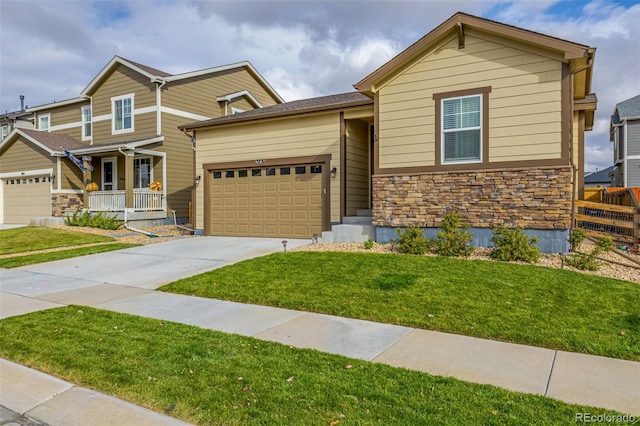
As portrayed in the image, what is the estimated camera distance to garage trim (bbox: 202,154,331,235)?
12.7m

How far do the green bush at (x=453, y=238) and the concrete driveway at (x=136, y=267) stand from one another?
13.5ft

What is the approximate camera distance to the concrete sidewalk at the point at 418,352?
3.49 meters

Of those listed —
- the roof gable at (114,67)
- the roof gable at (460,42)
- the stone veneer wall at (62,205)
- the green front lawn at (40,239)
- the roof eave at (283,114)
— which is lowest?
the green front lawn at (40,239)

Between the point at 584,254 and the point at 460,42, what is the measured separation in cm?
538

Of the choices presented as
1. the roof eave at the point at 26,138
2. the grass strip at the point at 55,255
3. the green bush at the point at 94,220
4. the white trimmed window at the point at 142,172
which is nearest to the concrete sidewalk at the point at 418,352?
the grass strip at the point at 55,255

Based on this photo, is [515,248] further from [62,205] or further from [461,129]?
[62,205]

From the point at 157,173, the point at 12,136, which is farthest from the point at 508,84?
the point at 12,136

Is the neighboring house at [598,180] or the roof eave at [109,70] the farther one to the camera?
the neighboring house at [598,180]

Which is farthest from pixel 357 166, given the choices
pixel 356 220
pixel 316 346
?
pixel 316 346

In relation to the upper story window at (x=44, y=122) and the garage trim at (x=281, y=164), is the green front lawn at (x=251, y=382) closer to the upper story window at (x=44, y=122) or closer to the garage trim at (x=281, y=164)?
the garage trim at (x=281, y=164)

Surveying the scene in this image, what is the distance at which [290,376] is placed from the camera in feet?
12.2

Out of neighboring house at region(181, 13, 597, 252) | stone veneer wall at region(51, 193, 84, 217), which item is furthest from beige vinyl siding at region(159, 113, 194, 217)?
neighboring house at region(181, 13, 597, 252)

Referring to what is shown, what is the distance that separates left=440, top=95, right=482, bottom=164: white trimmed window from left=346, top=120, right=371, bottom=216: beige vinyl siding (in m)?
3.46

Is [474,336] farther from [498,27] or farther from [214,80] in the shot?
[214,80]
